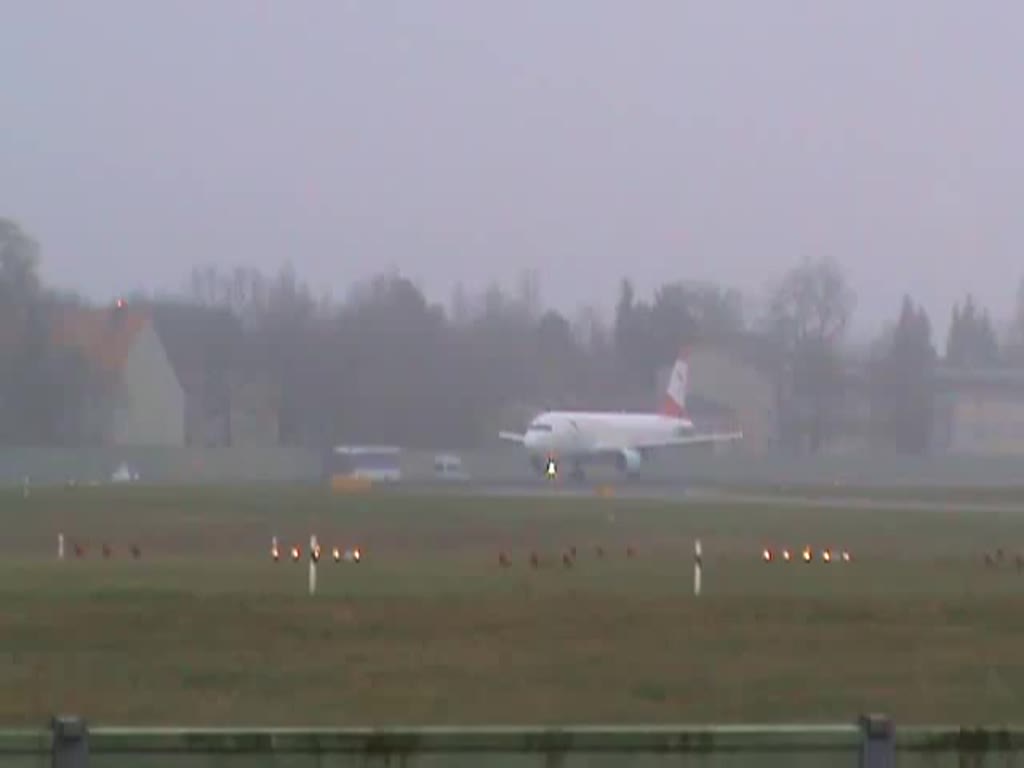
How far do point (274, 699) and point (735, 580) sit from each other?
47.3ft

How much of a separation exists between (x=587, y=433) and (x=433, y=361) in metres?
21.0

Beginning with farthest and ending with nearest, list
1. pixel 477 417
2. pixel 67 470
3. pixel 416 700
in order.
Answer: pixel 477 417, pixel 67 470, pixel 416 700

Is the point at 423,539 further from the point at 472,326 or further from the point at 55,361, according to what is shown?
the point at 472,326

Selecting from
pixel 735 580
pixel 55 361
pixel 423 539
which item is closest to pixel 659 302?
pixel 55 361

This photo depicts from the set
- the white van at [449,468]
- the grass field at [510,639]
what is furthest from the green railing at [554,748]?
the white van at [449,468]

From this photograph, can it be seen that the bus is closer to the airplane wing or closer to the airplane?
the airplane

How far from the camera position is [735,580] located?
2866cm

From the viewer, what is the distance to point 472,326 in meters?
119

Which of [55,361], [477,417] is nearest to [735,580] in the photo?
[55,361]

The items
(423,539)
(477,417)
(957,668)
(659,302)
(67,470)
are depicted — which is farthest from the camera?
(659,302)

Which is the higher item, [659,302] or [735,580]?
[659,302]

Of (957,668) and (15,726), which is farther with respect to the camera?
(957,668)

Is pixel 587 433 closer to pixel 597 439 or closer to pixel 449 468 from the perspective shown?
pixel 597 439

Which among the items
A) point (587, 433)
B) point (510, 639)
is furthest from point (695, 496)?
point (510, 639)
